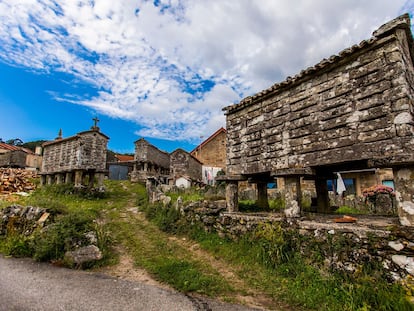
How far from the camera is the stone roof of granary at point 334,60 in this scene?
4.49 meters

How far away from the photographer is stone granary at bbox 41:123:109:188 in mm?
16234

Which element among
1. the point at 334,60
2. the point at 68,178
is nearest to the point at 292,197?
the point at 334,60

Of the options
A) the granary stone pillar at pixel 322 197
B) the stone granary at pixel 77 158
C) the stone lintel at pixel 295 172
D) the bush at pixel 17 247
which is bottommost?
the bush at pixel 17 247

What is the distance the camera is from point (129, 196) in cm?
1823

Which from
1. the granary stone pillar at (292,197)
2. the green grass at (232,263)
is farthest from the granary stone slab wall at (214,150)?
the granary stone pillar at (292,197)

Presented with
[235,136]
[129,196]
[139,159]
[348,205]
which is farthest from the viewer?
[139,159]

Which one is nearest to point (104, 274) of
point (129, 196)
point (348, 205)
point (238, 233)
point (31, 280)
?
point (31, 280)

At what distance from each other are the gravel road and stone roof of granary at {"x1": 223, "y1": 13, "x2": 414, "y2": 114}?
559cm

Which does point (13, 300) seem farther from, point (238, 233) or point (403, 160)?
point (403, 160)

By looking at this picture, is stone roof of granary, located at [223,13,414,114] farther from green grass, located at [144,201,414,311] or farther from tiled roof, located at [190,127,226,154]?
tiled roof, located at [190,127,226,154]

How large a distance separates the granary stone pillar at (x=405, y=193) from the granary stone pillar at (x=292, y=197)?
215cm

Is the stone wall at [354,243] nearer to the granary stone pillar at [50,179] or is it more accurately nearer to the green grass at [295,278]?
the green grass at [295,278]

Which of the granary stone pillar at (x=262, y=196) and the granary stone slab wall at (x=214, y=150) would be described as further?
the granary stone slab wall at (x=214, y=150)

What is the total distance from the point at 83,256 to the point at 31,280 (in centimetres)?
127
